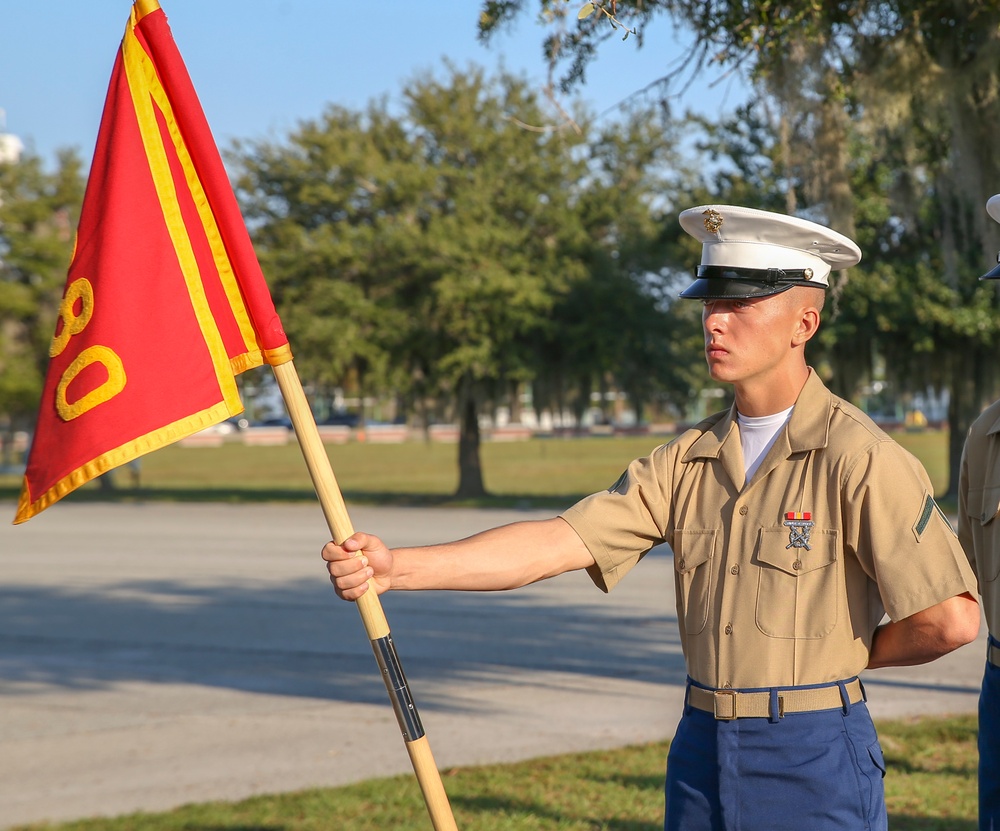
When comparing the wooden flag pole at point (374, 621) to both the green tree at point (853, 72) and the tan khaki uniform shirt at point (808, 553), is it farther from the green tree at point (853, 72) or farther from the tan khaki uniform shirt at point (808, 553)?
the green tree at point (853, 72)

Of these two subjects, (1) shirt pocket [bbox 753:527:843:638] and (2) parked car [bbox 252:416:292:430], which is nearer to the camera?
(1) shirt pocket [bbox 753:527:843:638]

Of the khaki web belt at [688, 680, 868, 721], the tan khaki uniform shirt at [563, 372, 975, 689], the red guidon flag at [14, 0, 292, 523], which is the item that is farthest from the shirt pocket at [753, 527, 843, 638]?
the red guidon flag at [14, 0, 292, 523]

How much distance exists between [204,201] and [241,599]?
31.2 ft

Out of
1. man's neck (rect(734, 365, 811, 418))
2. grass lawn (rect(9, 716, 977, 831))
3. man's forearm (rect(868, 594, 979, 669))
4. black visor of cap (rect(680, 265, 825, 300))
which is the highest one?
black visor of cap (rect(680, 265, 825, 300))

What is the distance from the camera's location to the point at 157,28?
2.87 metres

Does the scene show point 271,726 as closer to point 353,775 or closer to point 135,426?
point 353,775

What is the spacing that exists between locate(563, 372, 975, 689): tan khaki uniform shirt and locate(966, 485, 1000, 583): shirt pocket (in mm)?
789

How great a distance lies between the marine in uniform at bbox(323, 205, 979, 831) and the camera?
2.68m

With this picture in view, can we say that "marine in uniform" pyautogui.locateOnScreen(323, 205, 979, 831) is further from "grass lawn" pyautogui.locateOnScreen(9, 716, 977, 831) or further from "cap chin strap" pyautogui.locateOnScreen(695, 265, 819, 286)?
"grass lawn" pyautogui.locateOnScreen(9, 716, 977, 831)

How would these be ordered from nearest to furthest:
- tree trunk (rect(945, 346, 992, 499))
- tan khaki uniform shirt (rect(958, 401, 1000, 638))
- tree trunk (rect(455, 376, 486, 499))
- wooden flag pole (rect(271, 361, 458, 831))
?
wooden flag pole (rect(271, 361, 458, 831)), tan khaki uniform shirt (rect(958, 401, 1000, 638)), tree trunk (rect(945, 346, 992, 499)), tree trunk (rect(455, 376, 486, 499))

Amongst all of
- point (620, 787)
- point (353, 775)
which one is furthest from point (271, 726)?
point (620, 787)

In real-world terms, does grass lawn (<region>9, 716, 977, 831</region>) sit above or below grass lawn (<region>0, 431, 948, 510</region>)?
above

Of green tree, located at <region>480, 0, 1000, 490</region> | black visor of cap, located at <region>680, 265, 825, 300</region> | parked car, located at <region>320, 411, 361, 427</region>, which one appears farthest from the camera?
parked car, located at <region>320, 411, 361, 427</region>

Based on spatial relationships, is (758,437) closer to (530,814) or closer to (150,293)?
(150,293)
